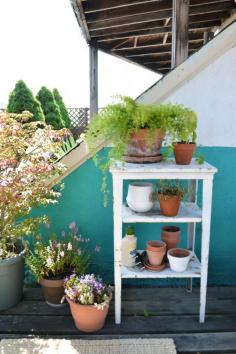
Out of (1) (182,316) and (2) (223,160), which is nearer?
(1) (182,316)

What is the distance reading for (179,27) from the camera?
3371 millimetres

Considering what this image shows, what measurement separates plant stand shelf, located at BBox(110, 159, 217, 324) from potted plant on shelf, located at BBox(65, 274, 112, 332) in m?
0.11

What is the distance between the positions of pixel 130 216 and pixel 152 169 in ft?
1.08

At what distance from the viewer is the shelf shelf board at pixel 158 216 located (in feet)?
6.90

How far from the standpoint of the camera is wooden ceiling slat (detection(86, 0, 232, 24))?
13.4ft

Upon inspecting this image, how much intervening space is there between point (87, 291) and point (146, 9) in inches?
144

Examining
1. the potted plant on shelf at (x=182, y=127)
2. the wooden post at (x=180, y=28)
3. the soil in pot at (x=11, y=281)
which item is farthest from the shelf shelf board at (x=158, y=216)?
the wooden post at (x=180, y=28)

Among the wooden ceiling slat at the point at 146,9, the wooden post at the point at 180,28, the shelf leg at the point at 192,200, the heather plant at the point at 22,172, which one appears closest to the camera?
the heather plant at the point at 22,172

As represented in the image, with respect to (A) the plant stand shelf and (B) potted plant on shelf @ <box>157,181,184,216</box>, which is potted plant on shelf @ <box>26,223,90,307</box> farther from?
(B) potted plant on shelf @ <box>157,181,184,216</box>

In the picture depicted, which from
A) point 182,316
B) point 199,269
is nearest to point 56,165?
point 199,269

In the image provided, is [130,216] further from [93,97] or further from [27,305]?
[93,97]

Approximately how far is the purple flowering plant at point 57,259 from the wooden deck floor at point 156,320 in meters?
0.26

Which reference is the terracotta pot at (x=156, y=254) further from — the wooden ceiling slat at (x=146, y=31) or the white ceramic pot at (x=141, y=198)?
the wooden ceiling slat at (x=146, y=31)

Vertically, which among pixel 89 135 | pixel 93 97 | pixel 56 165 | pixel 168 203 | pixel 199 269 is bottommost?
pixel 199 269
